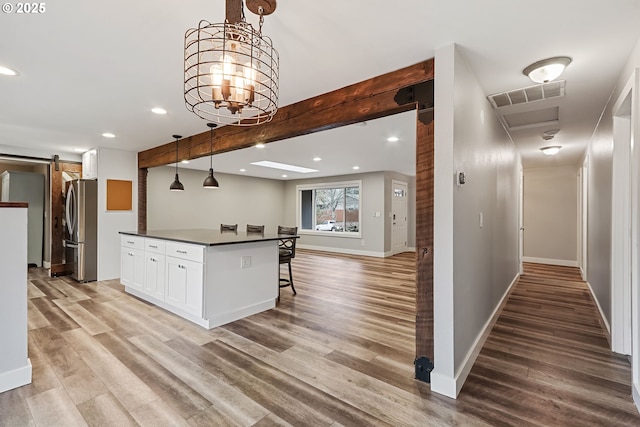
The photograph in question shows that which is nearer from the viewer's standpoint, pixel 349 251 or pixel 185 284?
pixel 185 284

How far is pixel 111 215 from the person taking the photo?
17.2ft

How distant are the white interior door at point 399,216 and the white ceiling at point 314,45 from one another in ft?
16.4

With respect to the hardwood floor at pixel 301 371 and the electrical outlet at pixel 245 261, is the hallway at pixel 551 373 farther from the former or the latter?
the electrical outlet at pixel 245 261

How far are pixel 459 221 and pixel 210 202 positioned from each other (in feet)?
23.8

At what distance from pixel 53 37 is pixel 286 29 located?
1498 millimetres

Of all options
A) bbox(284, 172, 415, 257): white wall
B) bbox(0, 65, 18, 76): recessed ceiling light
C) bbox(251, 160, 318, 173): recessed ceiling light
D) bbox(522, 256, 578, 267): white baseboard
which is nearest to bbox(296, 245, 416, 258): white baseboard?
bbox(284, 172, 415, 257): white wall

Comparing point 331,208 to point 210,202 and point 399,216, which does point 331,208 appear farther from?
point 210,202

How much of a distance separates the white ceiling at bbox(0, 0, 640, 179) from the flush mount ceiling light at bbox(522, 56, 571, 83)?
7 cm

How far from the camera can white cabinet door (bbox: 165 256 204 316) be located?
3080 mm

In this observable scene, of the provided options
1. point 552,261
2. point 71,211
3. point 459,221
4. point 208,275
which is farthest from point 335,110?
point 552,261

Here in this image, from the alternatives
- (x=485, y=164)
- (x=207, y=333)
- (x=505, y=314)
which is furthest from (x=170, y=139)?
(x=505, y=314)

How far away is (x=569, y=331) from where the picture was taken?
10.0 ft

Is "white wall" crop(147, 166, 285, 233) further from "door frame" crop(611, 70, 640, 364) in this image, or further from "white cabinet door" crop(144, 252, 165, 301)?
"door frame" crop(611, 70, 640, 364)

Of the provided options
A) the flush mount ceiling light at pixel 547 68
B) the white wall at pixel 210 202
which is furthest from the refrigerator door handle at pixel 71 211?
the flush mount ceiling light at pixel 547 68
